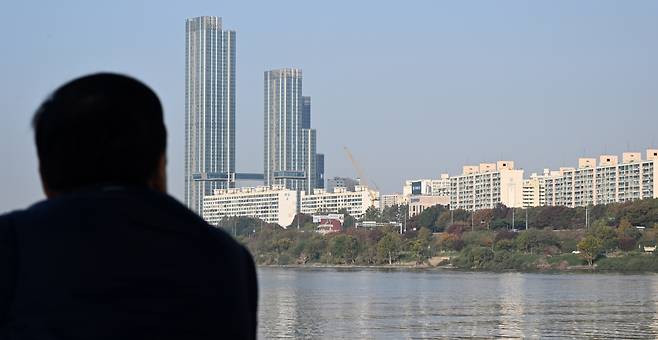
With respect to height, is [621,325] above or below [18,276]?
below

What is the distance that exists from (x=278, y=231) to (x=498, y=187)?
39037 millimetres

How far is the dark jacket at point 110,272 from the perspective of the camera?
1.78 metres

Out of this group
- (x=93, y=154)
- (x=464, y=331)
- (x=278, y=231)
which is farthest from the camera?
(x=278, y=231)

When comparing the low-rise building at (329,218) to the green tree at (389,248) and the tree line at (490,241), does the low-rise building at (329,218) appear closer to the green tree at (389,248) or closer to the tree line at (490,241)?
the tree line at (490,241)

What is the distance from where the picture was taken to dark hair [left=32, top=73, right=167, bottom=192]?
1.89m

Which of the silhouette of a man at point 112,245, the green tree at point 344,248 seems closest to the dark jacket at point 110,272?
the silhouette of a man at point 112,245

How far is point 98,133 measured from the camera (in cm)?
190

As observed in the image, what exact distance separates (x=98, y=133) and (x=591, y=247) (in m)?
97.4

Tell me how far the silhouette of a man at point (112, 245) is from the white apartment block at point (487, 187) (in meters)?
170

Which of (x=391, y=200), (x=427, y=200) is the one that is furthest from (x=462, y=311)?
(x=391, y=200)

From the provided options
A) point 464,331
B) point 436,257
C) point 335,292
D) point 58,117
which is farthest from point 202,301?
point 436,257

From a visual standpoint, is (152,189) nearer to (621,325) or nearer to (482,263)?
(621,325)

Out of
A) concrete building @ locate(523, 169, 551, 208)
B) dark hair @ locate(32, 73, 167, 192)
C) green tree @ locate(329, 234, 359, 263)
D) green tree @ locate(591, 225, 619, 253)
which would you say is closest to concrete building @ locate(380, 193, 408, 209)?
concrete building @ locate(523, 169, 551, 208)

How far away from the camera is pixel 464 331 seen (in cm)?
3469
